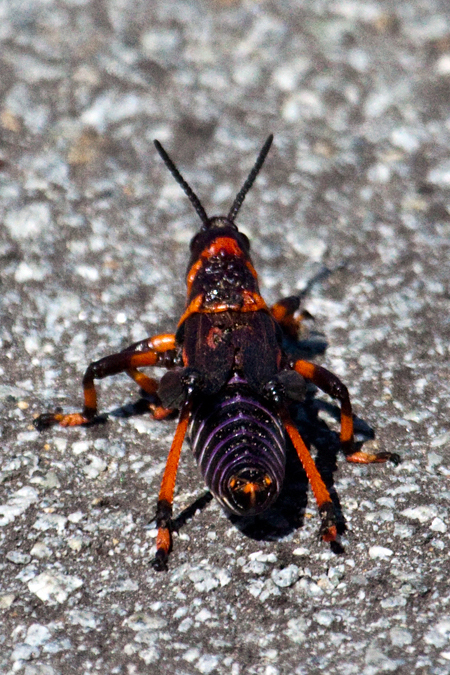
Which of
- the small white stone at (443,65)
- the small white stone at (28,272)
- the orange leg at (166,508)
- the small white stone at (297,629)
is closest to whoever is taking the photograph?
the small white stone at (297,629)

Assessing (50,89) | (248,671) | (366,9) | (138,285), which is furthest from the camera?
(366,9)

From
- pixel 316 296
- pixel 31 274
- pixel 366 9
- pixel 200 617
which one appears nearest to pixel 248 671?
pixel 200 617

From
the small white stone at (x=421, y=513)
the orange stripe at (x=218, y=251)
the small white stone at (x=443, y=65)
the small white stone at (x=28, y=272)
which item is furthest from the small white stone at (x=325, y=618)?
the small white stone at (x=443, y=65)

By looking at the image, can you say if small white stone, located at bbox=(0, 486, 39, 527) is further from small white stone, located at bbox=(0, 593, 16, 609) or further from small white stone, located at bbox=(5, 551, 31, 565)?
small white stone, located at bbox=(0, 593, 16, 609)

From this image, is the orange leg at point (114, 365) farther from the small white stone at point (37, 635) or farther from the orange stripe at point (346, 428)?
the small white stone at point (37, 635)

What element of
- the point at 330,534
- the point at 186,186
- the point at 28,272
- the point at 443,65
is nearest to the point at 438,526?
the point at 330,534

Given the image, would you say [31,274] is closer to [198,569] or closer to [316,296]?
[316,296]
